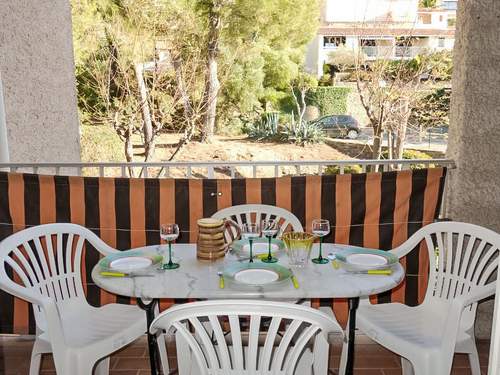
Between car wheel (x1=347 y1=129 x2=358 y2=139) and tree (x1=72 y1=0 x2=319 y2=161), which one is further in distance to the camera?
car wheel (x1=347 y1=129 x2=358 y2=139)

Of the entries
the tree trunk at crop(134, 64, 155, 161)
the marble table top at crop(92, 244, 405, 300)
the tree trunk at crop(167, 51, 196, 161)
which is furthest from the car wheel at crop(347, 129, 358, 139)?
the marble table top at crop(92, 244, 405, 300)

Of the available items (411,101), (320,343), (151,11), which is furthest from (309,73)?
(320,343)

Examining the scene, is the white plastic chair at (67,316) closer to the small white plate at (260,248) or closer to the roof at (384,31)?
the small white plate at (260,248)

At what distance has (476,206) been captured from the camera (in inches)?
114

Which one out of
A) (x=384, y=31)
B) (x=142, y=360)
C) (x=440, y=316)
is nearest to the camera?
(x=440, y=316)

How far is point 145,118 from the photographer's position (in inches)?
380

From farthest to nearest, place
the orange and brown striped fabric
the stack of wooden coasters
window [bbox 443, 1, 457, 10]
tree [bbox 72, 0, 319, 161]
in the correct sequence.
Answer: window [bbox 443, 1, 457, 10] → tree [bbox 72, 0, 319, 161] → the orange and brown striped fabric → the stack of wooden coasters

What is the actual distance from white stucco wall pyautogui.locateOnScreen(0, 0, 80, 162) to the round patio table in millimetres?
2233

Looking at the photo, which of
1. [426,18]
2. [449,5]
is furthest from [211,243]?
[449,5]

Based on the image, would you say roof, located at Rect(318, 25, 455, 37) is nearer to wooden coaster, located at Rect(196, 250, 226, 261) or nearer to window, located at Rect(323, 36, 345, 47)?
window, located at Rect(323, 36, 345, 47)

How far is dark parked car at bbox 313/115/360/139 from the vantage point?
10961mm

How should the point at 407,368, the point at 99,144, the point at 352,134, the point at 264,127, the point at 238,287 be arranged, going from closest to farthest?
the point at 238,287 → the point at 407,368 → the point at 99,144 → the point at 264,127 → the point at 352,134

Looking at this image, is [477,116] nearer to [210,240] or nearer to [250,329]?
[210,240]

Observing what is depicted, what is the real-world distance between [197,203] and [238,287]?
1.16 metres
